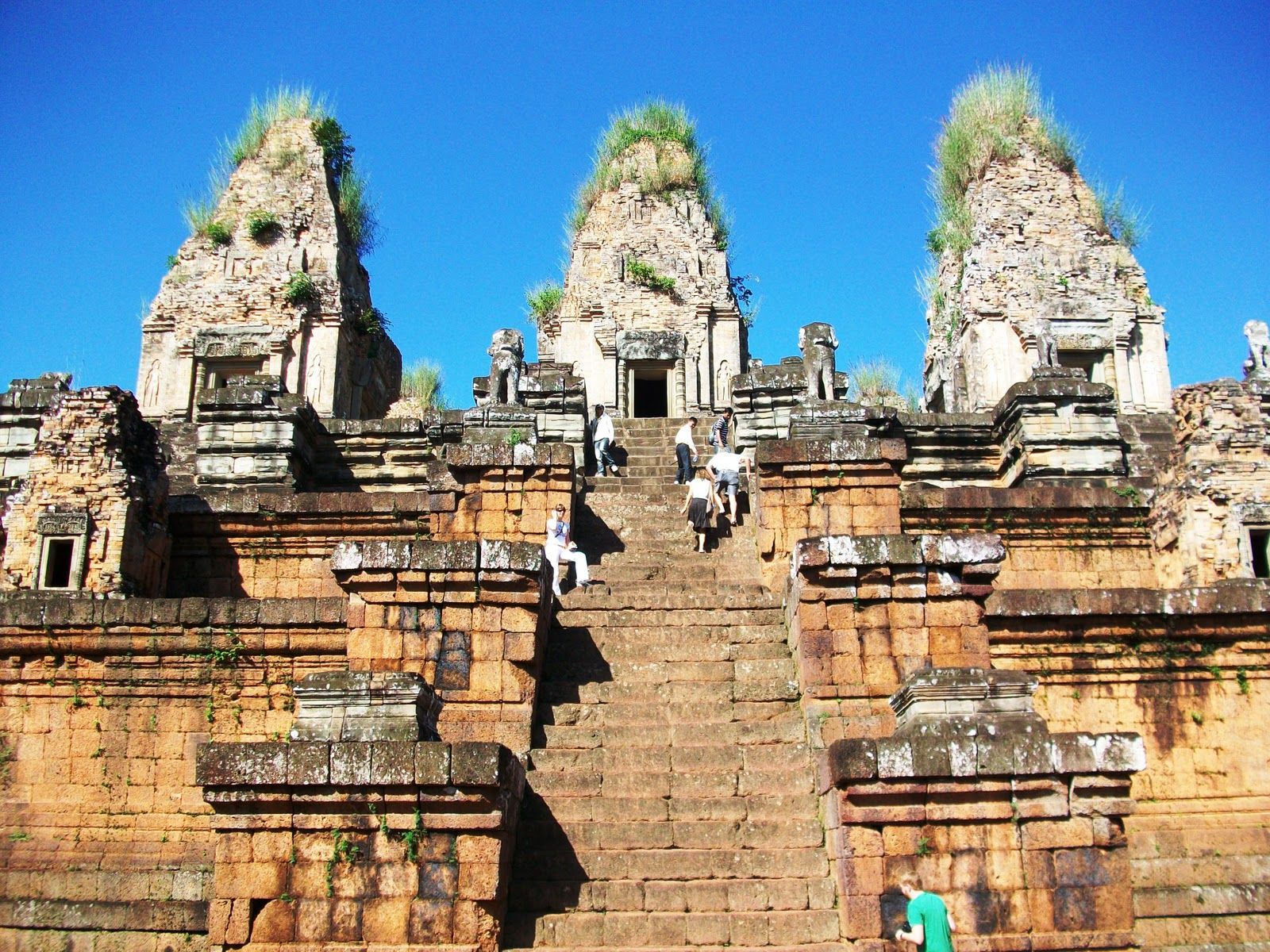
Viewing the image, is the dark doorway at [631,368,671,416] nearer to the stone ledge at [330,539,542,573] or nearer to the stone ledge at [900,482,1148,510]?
the stone ledge at [900,482,1148,510]

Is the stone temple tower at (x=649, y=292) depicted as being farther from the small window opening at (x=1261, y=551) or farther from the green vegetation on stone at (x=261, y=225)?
the small window opening at (x=1261, y=551)

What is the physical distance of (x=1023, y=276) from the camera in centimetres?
2339

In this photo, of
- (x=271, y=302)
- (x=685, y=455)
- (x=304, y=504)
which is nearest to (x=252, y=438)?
(x=304, y=504)

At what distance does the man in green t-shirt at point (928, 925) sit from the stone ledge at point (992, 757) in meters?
0.71

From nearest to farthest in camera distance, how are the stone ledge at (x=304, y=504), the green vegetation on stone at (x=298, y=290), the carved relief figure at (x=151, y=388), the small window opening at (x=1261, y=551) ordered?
the small window opening at (x=1261, y=551), the stone ledge at (x=304, y=504), the carved relief figure at (x=151, y=388), the green vegetation on stone at (x=298, y=290)

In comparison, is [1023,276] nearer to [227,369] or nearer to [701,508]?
[701,508]

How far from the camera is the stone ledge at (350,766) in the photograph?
657 centimetres

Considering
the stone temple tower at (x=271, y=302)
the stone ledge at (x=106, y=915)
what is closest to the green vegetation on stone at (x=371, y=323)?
the stone temple tower at (x=271, y=302)

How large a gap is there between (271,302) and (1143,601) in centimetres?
1826

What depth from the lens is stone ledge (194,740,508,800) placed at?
6.57 metres

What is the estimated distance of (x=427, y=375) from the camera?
99.3ft

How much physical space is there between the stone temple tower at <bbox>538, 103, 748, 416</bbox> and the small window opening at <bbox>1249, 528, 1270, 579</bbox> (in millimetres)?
12301

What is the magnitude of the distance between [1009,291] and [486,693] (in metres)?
18.0

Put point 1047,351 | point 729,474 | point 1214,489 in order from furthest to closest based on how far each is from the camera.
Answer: point 1047,351, point 729,474, point 1214,489
